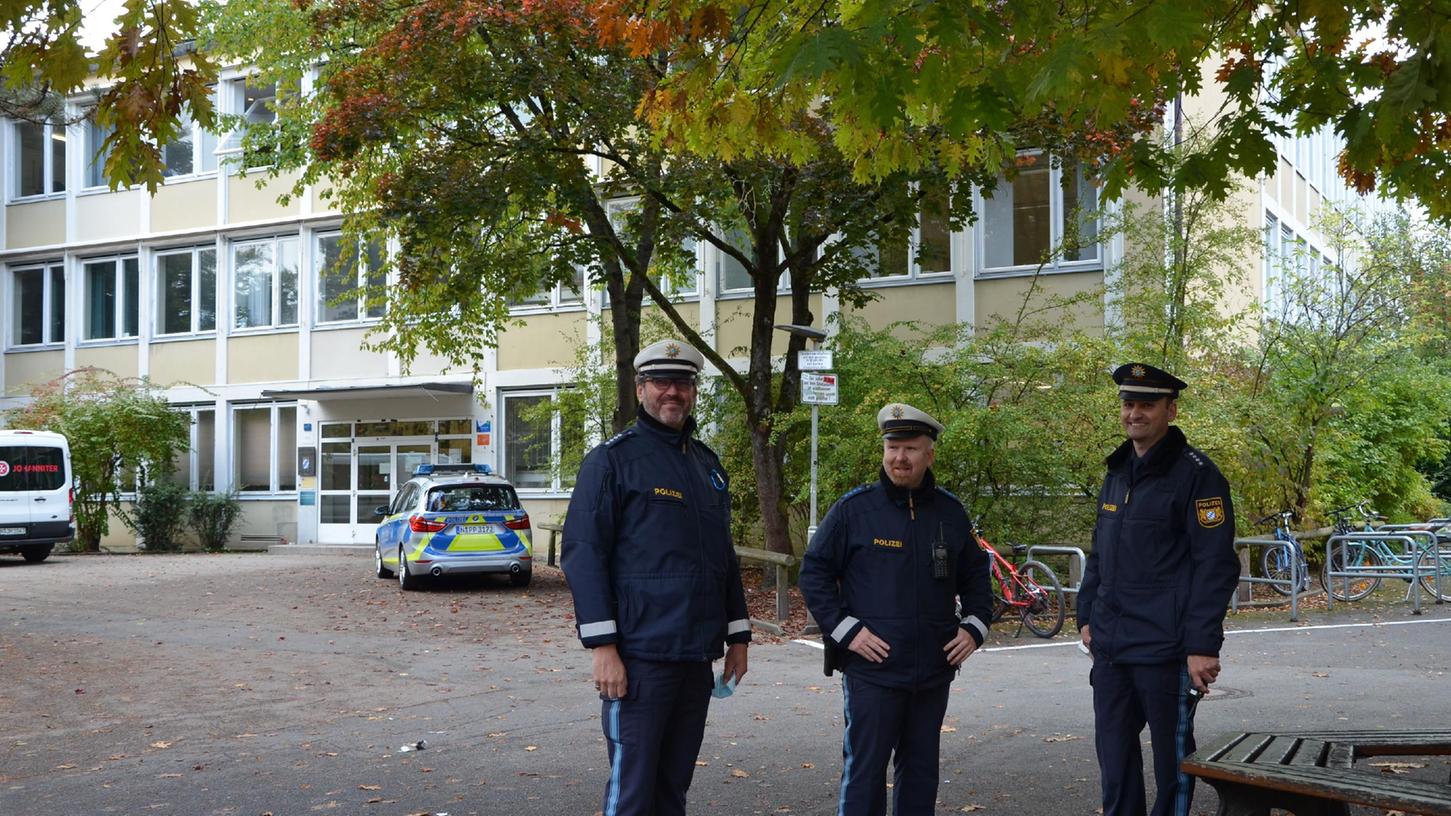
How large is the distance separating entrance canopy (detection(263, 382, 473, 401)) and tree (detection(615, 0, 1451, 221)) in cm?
2043

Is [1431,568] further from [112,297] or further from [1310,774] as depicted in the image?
[112,297]

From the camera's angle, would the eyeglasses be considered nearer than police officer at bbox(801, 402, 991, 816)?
Yes

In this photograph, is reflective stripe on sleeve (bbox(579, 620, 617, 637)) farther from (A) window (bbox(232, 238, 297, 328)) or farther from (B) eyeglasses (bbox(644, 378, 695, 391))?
(A) window (bbox(232, 238, 297, 328))

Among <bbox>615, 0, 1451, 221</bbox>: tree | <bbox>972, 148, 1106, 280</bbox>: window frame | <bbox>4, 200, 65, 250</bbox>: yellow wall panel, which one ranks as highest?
<bbox>4, 200, 65, 250</bbox>: yellow wall panel

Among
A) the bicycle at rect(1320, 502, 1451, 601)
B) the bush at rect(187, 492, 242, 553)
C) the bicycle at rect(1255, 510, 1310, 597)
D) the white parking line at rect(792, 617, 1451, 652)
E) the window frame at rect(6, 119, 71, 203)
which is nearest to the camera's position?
the white parking line at rect(792, 617, 1451, 652)

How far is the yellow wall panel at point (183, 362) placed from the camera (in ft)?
108

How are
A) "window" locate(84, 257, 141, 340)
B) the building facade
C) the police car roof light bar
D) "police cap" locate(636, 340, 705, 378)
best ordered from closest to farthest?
"police cap" locate(636, 340, 705, 378), the police car roof light bar, the building facade, "window" locate(84, 257, 141, 340)

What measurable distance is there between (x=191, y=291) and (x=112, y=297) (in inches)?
103

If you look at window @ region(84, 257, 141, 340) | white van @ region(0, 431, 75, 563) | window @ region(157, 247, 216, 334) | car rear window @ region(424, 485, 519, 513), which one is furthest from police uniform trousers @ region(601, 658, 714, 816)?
window @ region(84, 257, 141, 340)

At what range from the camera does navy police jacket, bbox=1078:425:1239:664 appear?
5.24 metres

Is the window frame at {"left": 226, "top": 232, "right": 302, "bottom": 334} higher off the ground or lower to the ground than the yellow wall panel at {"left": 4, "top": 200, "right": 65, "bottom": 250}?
lower

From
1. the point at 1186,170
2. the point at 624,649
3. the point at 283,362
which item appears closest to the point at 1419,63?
the point at 1186,170

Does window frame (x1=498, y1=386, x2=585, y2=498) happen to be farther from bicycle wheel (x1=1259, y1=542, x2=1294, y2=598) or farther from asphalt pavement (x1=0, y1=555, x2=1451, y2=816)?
bicycle wheel (x1=1259, y1=542, x2=1294, y2=598)

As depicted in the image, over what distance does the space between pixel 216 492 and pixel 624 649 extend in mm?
29626
